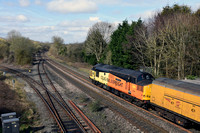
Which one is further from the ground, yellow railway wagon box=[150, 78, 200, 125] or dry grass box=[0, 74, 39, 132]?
yellow railway wagon box=[150, 78, 200, 125]

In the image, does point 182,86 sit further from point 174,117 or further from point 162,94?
point 174,117

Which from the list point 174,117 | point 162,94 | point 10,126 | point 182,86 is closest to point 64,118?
point 10,126

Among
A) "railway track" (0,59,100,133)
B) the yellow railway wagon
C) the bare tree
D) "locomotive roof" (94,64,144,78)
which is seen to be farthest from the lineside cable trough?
the bare tree

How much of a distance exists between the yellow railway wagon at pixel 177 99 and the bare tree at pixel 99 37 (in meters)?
37.2

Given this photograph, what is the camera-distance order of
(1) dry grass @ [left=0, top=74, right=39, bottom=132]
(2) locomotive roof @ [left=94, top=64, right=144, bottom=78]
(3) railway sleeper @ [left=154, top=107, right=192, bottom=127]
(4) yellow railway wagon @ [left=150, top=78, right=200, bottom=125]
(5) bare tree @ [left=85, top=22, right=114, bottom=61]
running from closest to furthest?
(4) yellow railway wagon @ [left=150, top=78, right=200, bottom=125], (3) railway sleeper @ [left=154, top=107, right=192, bottom=127], (1) dry grass @ [left=0, top=74, right=39, bottom=132], (2) locomotive roof @ [left=94, top=64, right=144, bottom=78], (5) bare tree @ [left=85, top=22, right=114, bottom=61]

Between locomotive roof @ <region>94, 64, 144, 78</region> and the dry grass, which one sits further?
locomotive roof @ <region>94, 64, 144, 78</region>

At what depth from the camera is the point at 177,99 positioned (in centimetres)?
1298

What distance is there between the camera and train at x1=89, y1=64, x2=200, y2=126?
12.0m

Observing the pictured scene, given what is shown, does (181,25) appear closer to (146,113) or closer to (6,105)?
(146,113)

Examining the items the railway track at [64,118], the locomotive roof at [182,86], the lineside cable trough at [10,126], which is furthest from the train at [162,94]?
the lineside cable trough at [10,126]

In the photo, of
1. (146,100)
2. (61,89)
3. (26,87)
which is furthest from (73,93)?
(146,100)

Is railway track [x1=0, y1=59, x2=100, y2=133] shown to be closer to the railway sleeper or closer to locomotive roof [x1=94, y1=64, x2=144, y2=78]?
the railway sleeper

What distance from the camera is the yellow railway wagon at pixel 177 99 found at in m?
11.7

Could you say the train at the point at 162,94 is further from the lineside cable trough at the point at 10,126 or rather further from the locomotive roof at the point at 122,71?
the lineside cable trough at the point at 10,126
